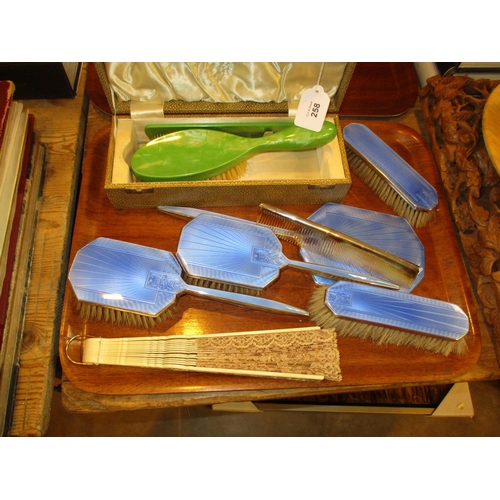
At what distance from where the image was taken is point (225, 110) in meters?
0.89

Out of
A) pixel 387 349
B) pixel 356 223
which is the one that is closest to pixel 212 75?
pixel 356 223

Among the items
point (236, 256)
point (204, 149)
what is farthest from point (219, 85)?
point (236, 256)

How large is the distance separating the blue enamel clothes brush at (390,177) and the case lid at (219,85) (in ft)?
0.31

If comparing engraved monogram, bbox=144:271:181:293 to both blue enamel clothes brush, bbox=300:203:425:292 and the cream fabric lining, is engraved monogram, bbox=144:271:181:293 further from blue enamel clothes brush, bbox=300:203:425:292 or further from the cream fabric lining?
the cream fabric lining

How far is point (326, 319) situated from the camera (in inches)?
30.2

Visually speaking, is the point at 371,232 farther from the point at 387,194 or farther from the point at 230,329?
the point at 230,329

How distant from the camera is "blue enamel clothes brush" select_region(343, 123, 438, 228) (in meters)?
0.87

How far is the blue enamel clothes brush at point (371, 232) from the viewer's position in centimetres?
82

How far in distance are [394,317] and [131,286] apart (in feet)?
1.55

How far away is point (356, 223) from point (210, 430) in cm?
76

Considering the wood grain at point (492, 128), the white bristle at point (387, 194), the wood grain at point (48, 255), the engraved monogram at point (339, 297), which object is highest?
the wood grain at point (492, 128)

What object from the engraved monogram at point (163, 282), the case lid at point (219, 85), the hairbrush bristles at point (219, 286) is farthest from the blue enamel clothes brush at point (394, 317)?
the case lid at point (219, 85)

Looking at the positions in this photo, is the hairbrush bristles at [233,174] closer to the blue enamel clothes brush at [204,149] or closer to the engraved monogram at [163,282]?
the blue enamel clothes brush at [204,149]

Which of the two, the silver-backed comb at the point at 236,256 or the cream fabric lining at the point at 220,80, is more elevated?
the cream fabric lining at the point at 220,80
